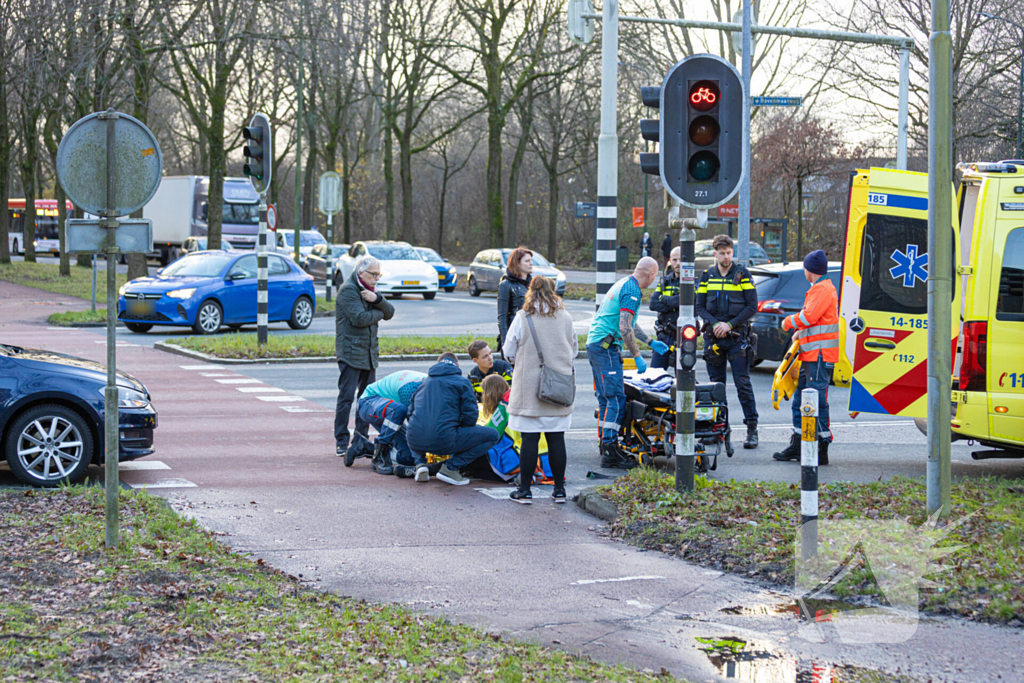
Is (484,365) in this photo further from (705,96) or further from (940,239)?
(940,239)

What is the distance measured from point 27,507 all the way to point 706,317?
Answer: 6145mm

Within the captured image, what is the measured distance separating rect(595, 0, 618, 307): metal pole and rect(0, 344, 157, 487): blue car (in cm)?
625

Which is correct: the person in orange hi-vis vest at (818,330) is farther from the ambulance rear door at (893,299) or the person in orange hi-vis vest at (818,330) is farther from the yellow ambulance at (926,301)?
the ambulance rear door at (893,299)

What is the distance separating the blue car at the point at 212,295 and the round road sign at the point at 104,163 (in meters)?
15.3

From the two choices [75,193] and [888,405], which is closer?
[75,193]

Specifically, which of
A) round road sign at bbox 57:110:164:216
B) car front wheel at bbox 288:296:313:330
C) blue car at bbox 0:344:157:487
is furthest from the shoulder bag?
car front wheel at bbox 288:296:313:330

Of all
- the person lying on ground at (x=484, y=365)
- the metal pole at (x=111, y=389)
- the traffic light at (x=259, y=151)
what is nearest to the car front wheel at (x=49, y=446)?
the metal pole at (x=111, y=389)

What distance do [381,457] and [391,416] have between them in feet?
1.41

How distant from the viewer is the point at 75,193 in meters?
6.37

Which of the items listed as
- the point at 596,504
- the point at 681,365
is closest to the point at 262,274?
the point at 596,504

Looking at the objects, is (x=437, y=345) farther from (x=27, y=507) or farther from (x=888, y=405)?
(x=27, y=507)

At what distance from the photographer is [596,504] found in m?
8.15

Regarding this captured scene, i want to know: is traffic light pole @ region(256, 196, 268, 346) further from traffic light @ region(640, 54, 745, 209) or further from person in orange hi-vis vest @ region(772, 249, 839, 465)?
traffic light @ region(640, 54, 745, 209)

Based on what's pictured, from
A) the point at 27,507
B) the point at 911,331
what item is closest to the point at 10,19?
the point at 27,507
